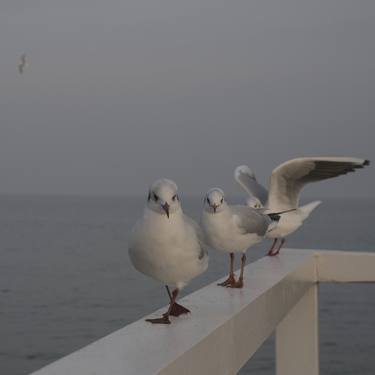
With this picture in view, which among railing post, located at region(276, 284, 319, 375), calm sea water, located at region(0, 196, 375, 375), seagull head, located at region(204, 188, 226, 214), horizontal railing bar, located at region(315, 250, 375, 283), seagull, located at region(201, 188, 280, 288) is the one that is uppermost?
seagull head, located at region(204, 188, 226, 214)

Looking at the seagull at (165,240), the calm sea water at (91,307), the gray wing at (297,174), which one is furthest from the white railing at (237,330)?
the calm sea water at (91,307)

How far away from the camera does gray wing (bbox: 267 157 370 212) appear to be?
8.73 feet

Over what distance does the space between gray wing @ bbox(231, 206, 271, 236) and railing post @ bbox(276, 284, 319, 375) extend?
2.92 ft

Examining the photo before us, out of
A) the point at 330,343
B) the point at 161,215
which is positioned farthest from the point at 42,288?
the point at 161,215

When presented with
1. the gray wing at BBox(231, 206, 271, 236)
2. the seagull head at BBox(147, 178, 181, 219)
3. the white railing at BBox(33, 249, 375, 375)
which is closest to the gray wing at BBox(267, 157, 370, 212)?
the white railing at BBox(33, 249, 375, 375)

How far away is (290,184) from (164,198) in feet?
4.99

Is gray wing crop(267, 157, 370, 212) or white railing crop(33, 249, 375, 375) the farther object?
gray wing crop(267, 157, 370, 212)

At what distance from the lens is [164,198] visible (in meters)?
1.63

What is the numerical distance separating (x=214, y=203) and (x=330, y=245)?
34.1 metres

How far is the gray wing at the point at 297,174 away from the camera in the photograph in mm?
2662

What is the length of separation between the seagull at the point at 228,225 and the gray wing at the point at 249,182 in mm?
1025

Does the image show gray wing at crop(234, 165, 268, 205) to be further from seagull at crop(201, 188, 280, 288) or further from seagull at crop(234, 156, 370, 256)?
seagull at crop(201, 188, 280, 288)

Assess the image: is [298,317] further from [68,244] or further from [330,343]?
[68,244]

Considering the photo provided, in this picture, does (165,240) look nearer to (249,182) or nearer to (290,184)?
(290,184)
